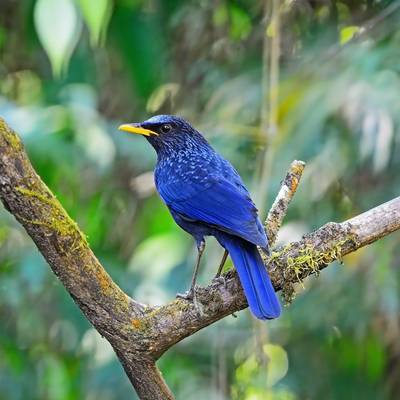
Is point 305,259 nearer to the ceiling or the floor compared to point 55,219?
nearer to the floor

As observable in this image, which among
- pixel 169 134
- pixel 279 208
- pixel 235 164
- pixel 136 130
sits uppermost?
pixel 136 130

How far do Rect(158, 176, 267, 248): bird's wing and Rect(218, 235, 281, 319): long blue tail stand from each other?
8cm

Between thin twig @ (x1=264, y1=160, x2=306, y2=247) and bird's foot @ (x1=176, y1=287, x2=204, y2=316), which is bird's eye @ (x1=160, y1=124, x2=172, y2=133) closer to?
thin twig @ (x1=264, y1=160, x2=306, y2=247)

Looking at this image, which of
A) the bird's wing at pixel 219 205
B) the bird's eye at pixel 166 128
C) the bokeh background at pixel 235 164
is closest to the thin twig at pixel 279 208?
the bird's wing at pixel 219 205

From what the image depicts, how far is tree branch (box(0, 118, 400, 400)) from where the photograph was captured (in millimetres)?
3295

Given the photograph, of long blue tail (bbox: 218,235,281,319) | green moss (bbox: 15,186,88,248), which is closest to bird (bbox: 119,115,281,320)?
long blue tail (bbox: 218,235,281,319)

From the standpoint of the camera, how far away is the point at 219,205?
167 inches

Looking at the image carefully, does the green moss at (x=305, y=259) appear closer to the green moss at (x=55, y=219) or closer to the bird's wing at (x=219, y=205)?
the bird's wing at (x=219, y=205)

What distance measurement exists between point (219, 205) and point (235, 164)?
1.84m

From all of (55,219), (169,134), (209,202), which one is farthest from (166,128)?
(55,219)

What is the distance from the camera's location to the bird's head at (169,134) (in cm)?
504

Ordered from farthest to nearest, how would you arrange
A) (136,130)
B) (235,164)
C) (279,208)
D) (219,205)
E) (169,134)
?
(235,164)
(169,134)
(136,130)
(219,205)
(279,208)

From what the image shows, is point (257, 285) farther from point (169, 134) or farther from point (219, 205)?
point (169, 134)

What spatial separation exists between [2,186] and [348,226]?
1.27m
